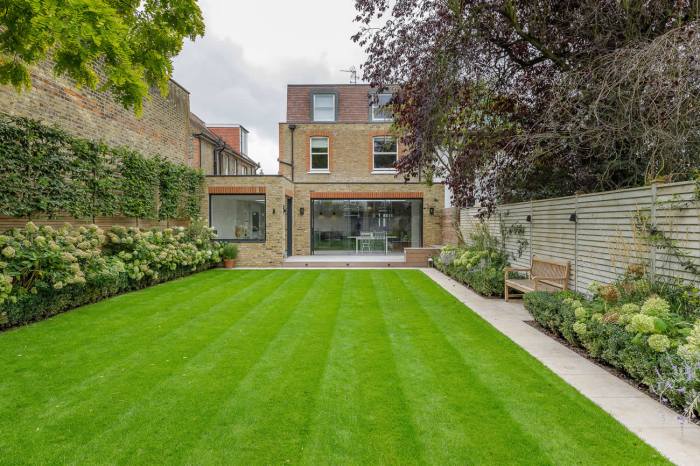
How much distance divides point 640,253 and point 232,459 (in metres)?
5.41

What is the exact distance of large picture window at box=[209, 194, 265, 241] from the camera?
16.1 m

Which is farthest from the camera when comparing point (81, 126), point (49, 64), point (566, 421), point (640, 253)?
point (81, 126)

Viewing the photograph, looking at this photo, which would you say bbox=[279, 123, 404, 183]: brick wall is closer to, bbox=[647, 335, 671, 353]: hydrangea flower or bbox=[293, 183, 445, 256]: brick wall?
bbox=[293, 183, 445, 256]: brick wall

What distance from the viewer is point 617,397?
3.88 metres

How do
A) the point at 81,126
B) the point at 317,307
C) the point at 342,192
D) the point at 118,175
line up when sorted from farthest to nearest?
the point at 342,192
the point at 118,175
the point at 81,126
the point at 317,307

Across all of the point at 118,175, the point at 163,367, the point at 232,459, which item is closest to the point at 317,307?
the point at 163,367

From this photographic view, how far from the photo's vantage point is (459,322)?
6.82 meters

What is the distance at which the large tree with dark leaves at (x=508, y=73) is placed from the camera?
6.66m

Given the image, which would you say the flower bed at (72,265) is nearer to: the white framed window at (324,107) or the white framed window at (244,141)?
the white framed window at (324,107)

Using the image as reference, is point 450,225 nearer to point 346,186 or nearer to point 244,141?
point 346,186

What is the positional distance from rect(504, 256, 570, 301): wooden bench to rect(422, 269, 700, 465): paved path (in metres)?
1.09

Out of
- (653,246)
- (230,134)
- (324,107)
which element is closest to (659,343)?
(653,246)

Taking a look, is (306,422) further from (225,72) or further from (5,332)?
(225,72)

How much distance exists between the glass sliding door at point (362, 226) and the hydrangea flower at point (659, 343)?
1546 centimetres
